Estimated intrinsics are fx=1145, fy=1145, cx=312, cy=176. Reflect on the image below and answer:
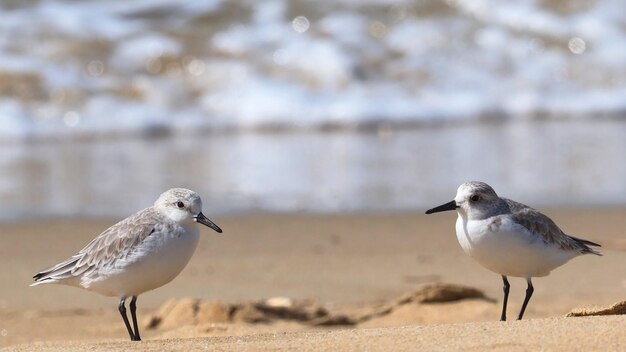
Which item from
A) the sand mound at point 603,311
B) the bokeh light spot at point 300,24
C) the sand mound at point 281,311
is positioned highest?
the bokeh light spot at point 300,24

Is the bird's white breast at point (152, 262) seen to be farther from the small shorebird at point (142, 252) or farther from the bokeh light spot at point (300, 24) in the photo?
the bokeh light spot at point (300, 24)

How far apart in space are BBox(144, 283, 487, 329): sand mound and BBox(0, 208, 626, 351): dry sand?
0.04ft

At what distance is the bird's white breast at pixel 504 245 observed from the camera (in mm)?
5465

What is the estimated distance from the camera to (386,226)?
9.52 meters

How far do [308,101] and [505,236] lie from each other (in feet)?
36.2

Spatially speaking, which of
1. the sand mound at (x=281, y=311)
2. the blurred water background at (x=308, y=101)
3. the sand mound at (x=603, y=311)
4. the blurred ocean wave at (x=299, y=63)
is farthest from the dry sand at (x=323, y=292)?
the blurred ocean wave at (x=299, y=63)

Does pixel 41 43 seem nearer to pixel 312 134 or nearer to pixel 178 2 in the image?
pixel 178 2

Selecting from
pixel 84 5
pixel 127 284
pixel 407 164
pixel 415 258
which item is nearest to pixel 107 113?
pixel 84 5

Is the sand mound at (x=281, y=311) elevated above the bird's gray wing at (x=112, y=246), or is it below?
below

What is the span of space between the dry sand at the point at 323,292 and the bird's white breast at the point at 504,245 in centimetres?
35

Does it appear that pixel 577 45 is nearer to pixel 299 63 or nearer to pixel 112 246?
pixel 299 63

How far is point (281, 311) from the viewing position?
6910 mm

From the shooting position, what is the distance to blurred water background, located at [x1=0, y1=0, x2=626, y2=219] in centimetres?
1151

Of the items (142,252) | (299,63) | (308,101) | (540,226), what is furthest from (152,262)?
(299,63)
